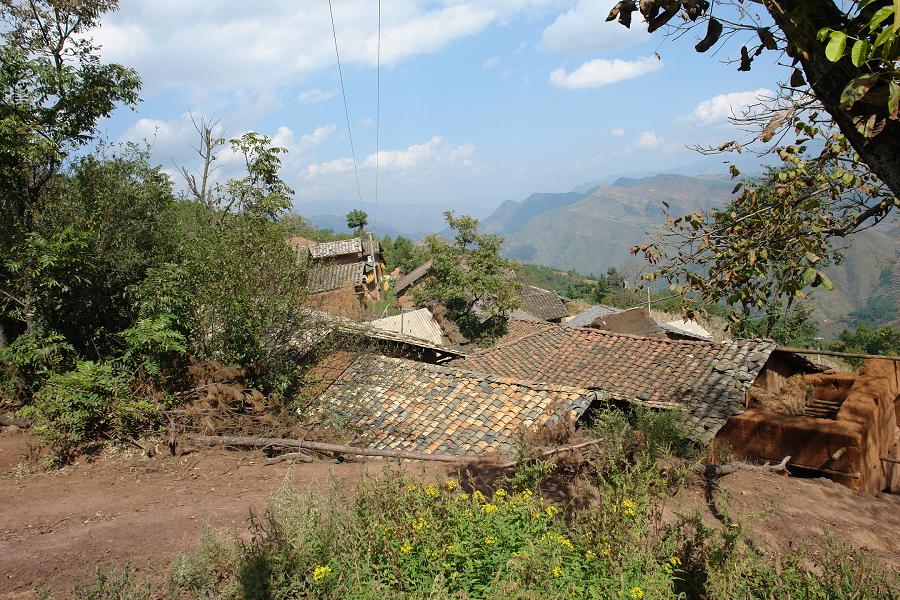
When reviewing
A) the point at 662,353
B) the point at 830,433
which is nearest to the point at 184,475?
the point at 830,433

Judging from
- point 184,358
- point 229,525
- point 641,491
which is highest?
point 184,358

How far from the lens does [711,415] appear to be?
10.4 metres

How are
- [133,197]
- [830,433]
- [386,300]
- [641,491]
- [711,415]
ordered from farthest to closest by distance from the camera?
[386,300]
[133,197]
[711,415]
[830,433]
[641,491]

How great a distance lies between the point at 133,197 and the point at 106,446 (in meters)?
5.41

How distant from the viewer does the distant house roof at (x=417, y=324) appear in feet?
74.9

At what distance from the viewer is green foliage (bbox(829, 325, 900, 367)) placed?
3306 cm

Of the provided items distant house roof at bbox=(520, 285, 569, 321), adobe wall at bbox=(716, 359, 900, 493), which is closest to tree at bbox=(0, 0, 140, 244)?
adobe wall at bbox=(716, 359, 900, 493)

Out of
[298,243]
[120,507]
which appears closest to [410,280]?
[298,243]

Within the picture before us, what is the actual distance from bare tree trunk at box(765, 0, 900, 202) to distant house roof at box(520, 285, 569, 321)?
1484 inches

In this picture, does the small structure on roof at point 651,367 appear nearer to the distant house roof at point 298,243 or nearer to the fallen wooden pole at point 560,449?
the fallen wooden pole at point 560,449

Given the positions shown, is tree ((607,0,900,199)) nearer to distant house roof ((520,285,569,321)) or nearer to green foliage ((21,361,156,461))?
green foliage ((21,361,156,461))

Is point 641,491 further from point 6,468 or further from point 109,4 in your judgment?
point 109,4

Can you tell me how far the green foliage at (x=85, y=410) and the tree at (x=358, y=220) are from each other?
48341mm

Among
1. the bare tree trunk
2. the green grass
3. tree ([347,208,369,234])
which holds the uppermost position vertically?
tree ([347,208,369,234])
